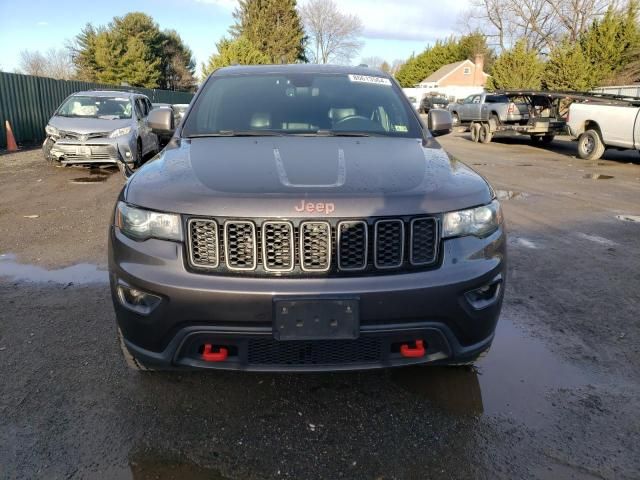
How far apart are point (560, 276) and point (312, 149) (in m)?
2.99

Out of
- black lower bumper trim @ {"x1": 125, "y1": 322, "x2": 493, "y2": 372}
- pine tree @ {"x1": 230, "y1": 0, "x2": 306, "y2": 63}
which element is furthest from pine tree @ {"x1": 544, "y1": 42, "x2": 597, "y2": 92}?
pine tree @ {"x1": 230, "y1": 0, "x2": 306, "y2": 63}

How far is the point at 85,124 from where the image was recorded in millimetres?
10836

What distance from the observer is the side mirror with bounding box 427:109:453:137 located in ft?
13.3

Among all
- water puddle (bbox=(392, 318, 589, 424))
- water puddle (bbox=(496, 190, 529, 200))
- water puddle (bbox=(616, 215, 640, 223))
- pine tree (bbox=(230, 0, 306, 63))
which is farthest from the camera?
pine tree (bbox=(230, 0, 306, 63))

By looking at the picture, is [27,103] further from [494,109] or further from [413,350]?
[413,350]

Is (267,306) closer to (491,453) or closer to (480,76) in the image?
(491,453)

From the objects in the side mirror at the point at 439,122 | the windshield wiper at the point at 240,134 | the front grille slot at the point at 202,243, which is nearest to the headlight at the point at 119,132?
the windshield wiper at the point at 240,134

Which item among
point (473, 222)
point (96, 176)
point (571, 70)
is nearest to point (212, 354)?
point (473, 222)

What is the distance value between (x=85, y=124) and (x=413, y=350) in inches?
410

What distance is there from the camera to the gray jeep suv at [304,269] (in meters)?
2.20

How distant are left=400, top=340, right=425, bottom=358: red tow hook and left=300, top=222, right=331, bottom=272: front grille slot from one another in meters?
0.50

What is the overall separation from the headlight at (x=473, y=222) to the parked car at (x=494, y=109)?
53.8 feet

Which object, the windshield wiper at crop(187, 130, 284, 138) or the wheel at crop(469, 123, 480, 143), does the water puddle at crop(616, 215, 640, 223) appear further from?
the wheel at crop(469, 123, 480, 143)

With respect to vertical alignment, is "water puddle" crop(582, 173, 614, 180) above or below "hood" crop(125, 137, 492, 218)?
below
